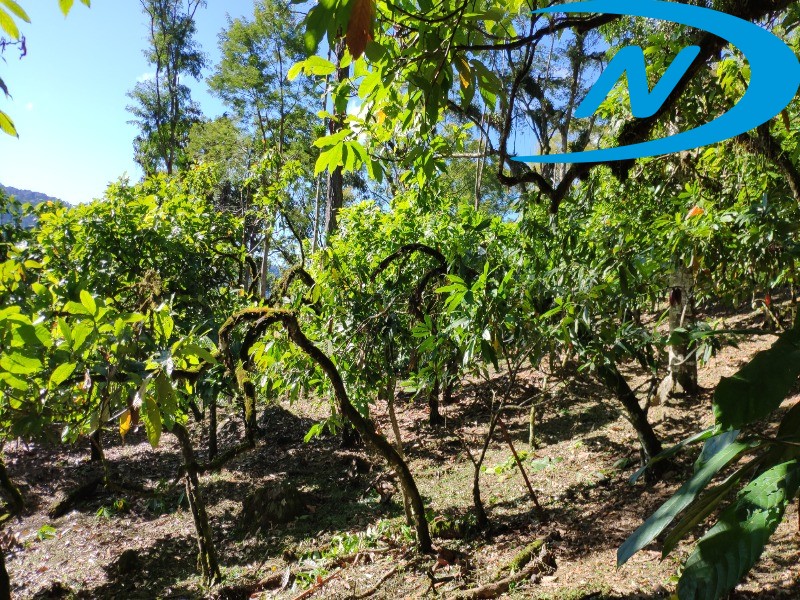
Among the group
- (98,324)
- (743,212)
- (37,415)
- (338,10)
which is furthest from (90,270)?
(743,212)

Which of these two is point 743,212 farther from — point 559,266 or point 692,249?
point 559,266

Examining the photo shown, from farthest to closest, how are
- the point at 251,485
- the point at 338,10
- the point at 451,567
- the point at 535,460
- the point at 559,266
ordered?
the point at 251,485
the point at 535,460
the point at 451,567
the point at 559,266
the point at 338,10

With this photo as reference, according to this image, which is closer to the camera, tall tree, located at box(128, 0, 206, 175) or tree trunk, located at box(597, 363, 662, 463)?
tree trunk, located at box(597, 363, 662, 463)

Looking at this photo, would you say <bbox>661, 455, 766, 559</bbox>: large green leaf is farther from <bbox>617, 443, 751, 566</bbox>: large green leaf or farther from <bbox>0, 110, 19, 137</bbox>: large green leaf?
<bbox>0, 110, 19, 137</bbox>: large green leaf

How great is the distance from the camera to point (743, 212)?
331 cm

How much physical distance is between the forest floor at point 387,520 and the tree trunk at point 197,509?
0.17 meters

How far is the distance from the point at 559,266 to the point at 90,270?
442cm

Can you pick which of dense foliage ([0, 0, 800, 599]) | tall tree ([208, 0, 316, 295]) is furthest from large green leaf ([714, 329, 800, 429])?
tall tree ([208, 0, 316, 295])

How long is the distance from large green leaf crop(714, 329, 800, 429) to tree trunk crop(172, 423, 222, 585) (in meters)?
4.67

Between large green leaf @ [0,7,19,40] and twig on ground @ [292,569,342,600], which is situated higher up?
large green leaf @ [0,7,19,40]

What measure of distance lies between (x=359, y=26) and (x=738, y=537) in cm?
109

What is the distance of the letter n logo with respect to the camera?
2.40m

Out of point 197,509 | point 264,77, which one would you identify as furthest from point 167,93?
point 197,509

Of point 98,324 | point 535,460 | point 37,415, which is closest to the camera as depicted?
point 98,324
